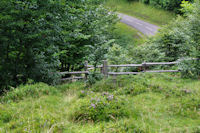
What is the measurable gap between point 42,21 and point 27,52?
1.42 metres

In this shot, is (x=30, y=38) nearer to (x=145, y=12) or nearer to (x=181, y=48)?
(x=181, y=48)

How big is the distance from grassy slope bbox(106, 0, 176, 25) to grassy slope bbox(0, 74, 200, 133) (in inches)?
1024

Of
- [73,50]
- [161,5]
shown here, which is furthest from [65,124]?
[161,5]

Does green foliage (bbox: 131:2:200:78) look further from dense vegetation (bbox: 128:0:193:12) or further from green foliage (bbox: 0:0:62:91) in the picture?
dense vegetation (bbox: 128:0:193:12)

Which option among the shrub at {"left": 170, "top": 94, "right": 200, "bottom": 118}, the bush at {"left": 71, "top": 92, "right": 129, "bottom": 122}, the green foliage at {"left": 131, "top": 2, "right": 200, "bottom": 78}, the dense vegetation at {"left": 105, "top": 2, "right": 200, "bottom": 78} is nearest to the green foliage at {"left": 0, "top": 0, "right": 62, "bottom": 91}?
the bush at {"left": 71, "top": 92, "right": 129, "bottom": 122}

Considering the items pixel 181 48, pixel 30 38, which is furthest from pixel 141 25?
pixel 30 38

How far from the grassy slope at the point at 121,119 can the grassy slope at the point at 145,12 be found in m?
26.0

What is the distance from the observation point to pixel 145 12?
38.7 m

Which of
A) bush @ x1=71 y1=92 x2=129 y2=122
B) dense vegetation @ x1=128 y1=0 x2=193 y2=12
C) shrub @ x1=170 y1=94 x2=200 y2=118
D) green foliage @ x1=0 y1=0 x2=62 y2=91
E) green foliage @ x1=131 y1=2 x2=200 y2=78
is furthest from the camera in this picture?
dense vegetation @ x1=128 y1=0 x2=193 y2=12

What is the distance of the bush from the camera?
413 cm

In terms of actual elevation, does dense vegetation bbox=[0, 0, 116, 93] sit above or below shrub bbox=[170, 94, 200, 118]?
above

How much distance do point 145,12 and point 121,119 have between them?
125 feet

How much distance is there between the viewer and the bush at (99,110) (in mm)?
4133

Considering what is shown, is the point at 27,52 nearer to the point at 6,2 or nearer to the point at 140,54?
the point at 6,2
